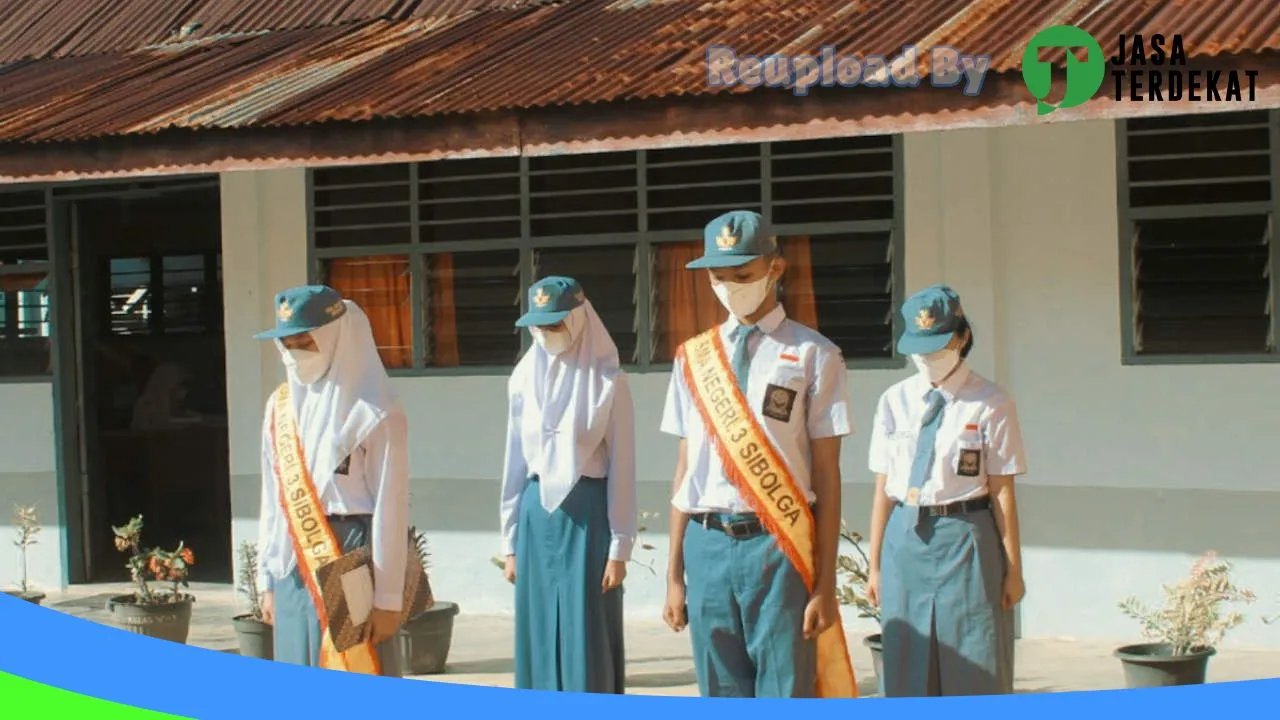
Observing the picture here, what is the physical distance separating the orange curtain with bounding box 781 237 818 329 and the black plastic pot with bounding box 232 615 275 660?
9.69 ft

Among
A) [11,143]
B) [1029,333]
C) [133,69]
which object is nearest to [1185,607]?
[1029,333]

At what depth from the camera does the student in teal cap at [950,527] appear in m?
5.62

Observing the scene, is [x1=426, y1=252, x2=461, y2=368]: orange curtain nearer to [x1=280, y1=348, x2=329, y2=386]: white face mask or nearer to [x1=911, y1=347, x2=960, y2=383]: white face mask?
[x1=280, y1=348, x2=329, y2=386]: white face mask

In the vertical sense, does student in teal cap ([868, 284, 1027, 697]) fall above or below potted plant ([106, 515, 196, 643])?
above

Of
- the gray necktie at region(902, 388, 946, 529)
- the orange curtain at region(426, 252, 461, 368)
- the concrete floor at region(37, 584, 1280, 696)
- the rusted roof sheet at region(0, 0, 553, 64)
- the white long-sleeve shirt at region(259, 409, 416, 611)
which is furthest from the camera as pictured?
the rusted roof sheet at region(0, 0, 553, 64)

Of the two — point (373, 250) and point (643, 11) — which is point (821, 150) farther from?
point (373, 250)

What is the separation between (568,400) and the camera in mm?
6258

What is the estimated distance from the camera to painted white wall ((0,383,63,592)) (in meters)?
10.8

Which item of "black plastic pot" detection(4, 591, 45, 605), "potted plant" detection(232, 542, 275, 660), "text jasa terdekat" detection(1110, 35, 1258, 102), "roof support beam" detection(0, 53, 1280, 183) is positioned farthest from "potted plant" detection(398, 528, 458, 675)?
"text jasa terdekat" detection(1110, 35, 1258, 102)

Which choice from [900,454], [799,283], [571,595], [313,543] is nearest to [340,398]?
[313,543]

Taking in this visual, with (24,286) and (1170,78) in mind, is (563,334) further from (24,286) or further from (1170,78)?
(24,286)

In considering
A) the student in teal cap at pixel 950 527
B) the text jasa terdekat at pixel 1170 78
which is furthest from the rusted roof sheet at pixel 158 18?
the student in teal cap at pixel 950 527

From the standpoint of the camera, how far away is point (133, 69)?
33.7ft

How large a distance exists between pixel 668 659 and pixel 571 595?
243 cm
